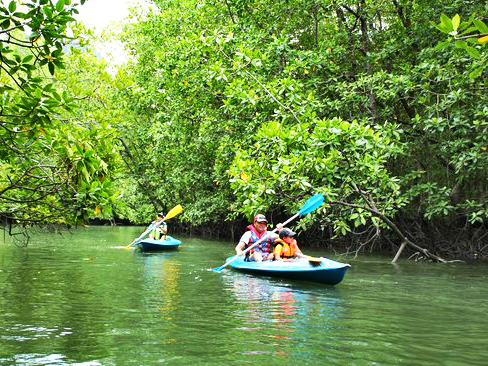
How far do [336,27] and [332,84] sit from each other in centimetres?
365

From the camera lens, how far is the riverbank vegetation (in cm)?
542

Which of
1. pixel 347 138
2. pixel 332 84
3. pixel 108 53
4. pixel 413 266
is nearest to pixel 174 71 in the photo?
pixel 332 84

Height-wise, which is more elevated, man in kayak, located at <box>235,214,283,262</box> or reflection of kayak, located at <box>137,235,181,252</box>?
man in kayak, located at <box>235,214,283,262</box>

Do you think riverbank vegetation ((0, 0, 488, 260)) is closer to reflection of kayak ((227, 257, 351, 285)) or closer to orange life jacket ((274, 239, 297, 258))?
orange life jacket ((274, 239, 297, 258))

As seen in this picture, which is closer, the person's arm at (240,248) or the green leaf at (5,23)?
the green leaf at (5,23)

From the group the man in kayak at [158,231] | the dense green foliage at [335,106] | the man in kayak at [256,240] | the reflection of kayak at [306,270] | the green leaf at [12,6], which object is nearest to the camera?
the green leaf at [12,6]

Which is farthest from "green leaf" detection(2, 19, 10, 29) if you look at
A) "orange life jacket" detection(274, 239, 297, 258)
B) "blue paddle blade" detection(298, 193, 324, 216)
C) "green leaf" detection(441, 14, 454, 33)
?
"orange life jacket" detection(274, 239, 297, 258)

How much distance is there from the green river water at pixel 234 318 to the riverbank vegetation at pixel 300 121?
1.07m

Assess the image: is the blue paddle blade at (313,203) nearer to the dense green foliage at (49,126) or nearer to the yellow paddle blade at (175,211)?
the dense green foliage at (49,126)

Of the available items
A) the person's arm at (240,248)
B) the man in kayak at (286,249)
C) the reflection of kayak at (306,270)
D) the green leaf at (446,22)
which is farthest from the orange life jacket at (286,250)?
the green leaf at (446,22)

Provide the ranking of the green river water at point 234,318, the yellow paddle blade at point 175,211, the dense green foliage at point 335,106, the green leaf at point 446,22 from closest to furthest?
the green leaf at point 446,22 < the green river water at point 234,318 < the dense green foliage at point 335,106 < the yellow paddle blade at point 175,211

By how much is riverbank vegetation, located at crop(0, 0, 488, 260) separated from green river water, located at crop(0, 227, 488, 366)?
1.07 meters

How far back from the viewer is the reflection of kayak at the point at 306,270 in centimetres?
825

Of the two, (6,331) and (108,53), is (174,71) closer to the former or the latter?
(6,331)
